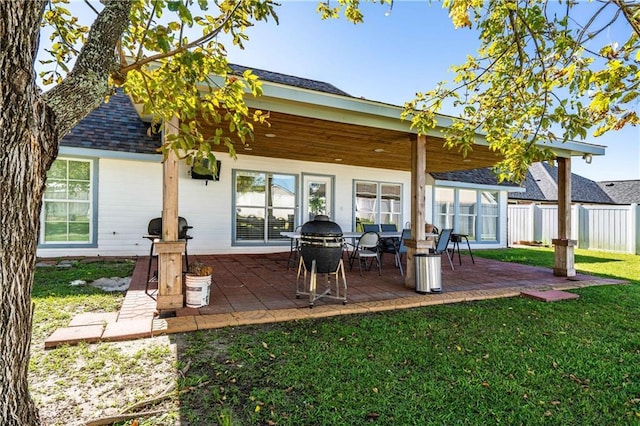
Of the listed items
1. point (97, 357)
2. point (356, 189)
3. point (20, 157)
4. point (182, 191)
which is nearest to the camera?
point (20, 157)

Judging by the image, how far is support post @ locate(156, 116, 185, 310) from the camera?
3.85m

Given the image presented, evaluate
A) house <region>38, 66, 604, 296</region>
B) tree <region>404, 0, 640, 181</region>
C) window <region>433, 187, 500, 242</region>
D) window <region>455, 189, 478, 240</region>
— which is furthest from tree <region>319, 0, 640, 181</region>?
window <region>455, 189, 478, 240</region>

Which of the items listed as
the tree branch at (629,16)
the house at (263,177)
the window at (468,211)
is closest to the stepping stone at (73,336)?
the house at (263,177)

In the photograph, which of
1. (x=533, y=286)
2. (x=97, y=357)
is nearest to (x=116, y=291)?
(x=97, y=357)

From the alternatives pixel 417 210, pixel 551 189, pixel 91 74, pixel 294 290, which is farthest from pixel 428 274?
pixel 551 189

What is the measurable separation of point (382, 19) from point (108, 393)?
5752 mm

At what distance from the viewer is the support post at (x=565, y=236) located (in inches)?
260

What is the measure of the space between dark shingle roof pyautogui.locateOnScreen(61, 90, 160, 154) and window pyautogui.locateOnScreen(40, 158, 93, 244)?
52 centimetres

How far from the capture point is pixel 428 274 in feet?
16.7

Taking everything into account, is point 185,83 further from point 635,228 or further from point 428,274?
point 635,228

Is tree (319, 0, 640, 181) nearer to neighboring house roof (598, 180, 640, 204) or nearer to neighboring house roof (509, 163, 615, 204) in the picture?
neighboring house roof (509, 163, 615, 204)

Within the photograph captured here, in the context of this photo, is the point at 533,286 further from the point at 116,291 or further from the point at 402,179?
the point at 116,291

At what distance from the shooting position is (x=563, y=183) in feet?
22.4

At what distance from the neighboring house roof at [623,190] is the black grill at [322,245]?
29.0 metres
